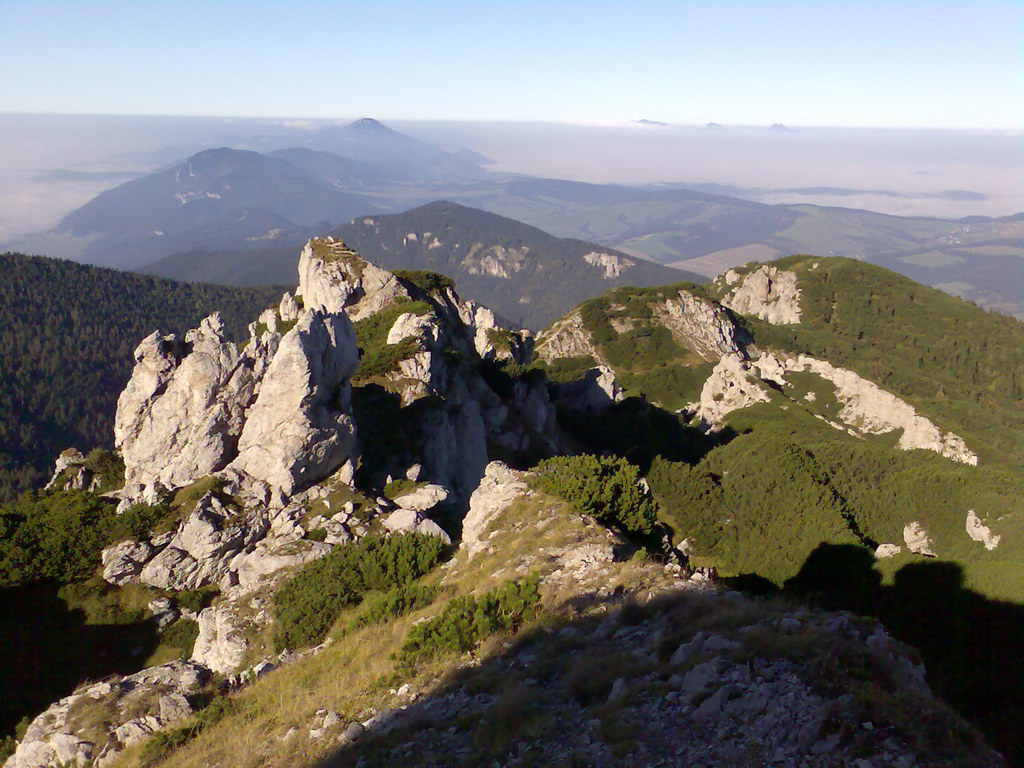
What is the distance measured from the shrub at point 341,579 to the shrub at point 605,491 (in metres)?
6.18

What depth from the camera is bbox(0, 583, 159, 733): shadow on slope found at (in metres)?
24.2

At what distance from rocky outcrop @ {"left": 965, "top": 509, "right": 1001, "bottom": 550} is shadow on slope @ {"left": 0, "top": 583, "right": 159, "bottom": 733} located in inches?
2472

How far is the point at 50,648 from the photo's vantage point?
2642cm

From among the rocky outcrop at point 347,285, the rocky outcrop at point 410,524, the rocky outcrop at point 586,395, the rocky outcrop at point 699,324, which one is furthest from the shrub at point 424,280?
the rocky outcrop at point 699,324

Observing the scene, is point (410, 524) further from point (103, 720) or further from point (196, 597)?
point (103, 720)

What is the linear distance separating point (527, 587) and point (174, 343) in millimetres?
33819

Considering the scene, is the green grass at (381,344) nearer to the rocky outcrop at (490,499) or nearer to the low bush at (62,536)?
the low bush at (62,536)

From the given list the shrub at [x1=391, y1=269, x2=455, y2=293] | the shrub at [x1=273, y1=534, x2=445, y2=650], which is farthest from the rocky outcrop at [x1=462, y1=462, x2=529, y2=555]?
the shrub at [x1=391, y1=269, x2=455, y2=293]

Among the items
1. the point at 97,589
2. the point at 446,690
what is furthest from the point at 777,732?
the point at 97,589

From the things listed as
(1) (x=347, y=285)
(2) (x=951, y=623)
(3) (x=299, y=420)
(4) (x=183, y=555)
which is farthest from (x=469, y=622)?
(1) (x=347, y=285)

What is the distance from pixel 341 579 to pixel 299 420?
40.3 ft

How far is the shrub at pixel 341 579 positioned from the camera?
21.6 meters

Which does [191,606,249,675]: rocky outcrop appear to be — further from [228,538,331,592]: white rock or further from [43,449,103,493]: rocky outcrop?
[43,449,103,493]: rocky outcrop

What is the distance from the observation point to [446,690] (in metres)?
13.4
